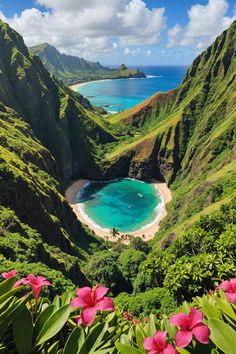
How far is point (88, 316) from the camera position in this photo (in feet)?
15.7

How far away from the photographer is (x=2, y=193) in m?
49.0

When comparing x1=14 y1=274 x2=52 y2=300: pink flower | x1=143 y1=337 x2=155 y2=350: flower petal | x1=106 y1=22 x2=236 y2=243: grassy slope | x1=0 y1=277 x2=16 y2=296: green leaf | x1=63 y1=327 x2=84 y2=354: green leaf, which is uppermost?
x1=0 y1=277 x2=16 y2=296: green leaf

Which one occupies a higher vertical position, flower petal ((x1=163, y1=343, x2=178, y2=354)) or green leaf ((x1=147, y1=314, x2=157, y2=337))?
flower petal ((x1=163, y1=343, x2=178, y2=354))

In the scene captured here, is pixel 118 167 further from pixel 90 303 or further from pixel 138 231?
pixel 90 303

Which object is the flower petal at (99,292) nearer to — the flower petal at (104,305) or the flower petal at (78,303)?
the flower petal at (104,305)

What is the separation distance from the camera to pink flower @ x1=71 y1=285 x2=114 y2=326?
4.80 m

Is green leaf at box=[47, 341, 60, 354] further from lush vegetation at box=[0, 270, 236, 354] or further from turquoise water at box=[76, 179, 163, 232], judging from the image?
turquoise water at box=[76, 179, 163, 232]

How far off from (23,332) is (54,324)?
0.41 meters

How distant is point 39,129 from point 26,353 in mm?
133775

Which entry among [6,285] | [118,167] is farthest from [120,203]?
[6,285]

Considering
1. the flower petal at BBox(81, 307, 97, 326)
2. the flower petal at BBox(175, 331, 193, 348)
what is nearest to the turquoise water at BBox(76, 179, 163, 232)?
the flower petal at BBox(81, 307, 97, 326)

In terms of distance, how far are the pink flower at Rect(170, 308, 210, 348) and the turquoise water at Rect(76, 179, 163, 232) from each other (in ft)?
321

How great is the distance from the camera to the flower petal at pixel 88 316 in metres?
4.78

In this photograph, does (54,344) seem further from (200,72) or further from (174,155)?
(200,72)
